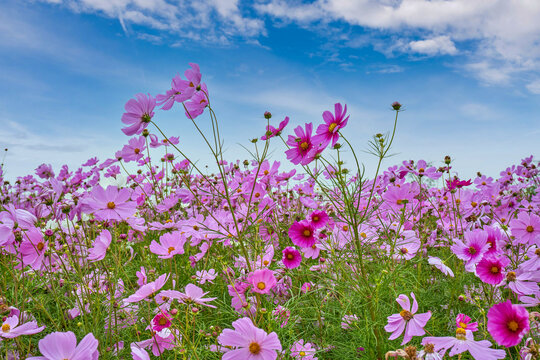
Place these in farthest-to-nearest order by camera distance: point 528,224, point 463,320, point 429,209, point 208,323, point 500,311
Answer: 1. point 429,209
2. point 208,323
3. point 528,224
4. point 463,320
5. point 500,311

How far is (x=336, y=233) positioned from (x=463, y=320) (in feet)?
2.69

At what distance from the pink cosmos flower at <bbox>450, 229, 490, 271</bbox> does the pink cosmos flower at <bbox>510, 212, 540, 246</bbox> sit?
0.24 m

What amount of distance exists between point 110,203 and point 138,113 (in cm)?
31

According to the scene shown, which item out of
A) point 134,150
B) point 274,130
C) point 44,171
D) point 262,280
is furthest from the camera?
point 44,171

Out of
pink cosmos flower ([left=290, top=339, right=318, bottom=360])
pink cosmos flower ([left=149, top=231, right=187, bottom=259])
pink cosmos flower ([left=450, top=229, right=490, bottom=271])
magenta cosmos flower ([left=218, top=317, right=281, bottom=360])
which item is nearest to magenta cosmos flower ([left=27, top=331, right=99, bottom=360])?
magenta cosmos flower ([left=218, top=317, right=281, bottom=360])

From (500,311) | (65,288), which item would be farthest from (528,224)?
(65,288)

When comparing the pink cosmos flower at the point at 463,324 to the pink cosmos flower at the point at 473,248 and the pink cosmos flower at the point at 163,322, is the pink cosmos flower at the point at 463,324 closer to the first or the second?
the pink cosmos flower at the point at 473,248

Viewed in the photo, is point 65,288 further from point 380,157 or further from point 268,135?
point 380,157

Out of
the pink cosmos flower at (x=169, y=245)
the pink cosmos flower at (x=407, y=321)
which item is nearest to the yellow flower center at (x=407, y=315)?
the pink cosmos flower at (x=407, y=321)

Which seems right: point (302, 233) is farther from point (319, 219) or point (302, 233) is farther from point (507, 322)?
point (507, 322)

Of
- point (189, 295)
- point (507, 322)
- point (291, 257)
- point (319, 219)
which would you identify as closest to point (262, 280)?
point (189, 295)

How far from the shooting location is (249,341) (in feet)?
2.65

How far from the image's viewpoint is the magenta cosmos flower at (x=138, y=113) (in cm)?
118

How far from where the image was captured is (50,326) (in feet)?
5.71
